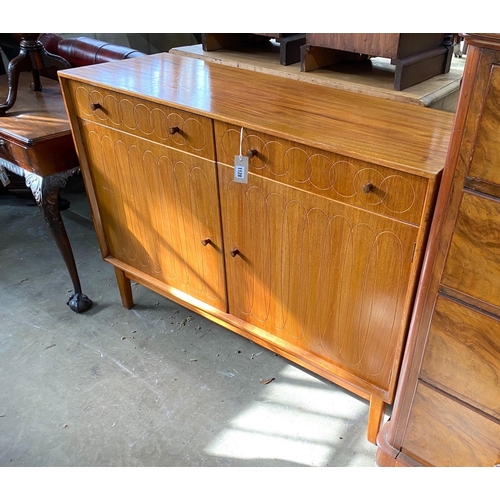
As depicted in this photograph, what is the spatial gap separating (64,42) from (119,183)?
3.68ft

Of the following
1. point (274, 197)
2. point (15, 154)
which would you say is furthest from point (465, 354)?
point (15, 154)

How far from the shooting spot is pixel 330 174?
41.6 inches

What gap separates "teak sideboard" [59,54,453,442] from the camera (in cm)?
103

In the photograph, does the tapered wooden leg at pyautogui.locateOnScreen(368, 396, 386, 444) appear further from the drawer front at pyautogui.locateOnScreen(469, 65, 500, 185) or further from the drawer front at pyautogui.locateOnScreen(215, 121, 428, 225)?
the drawer front at pyautogui.locateOnScreen(469, 65, 500, 185)

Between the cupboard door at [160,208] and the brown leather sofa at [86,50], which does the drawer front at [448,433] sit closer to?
the cupboard door at [160,208]

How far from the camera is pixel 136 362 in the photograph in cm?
172

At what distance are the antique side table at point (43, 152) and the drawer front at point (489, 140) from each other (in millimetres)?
1370

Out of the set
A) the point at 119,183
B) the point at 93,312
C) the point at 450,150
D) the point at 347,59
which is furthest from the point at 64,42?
the point at 450,150

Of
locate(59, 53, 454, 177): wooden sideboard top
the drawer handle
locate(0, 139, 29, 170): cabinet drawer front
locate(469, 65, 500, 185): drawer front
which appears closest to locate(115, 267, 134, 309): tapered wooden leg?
locate(0, 139, 29, 170): cabinet drawer front

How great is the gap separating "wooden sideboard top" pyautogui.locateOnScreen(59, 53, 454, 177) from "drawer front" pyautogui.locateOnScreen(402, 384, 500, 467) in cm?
53

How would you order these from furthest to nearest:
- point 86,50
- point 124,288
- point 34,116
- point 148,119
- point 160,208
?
point 86,50
point 124,288
point 34,116
point 160,208
point 148,119

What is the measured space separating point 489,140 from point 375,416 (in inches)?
35.0

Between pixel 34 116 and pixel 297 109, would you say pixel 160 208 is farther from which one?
pixel 34 116

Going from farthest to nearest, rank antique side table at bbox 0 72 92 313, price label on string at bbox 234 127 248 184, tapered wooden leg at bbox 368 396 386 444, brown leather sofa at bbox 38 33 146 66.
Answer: brown leather sofa at bbox 38 33 146 66 → antique side table at bbox 0 72 92 313 → tapered wooden leg at bbox 368 396 386 444 → price label on string at bbox 234 127 248 184
